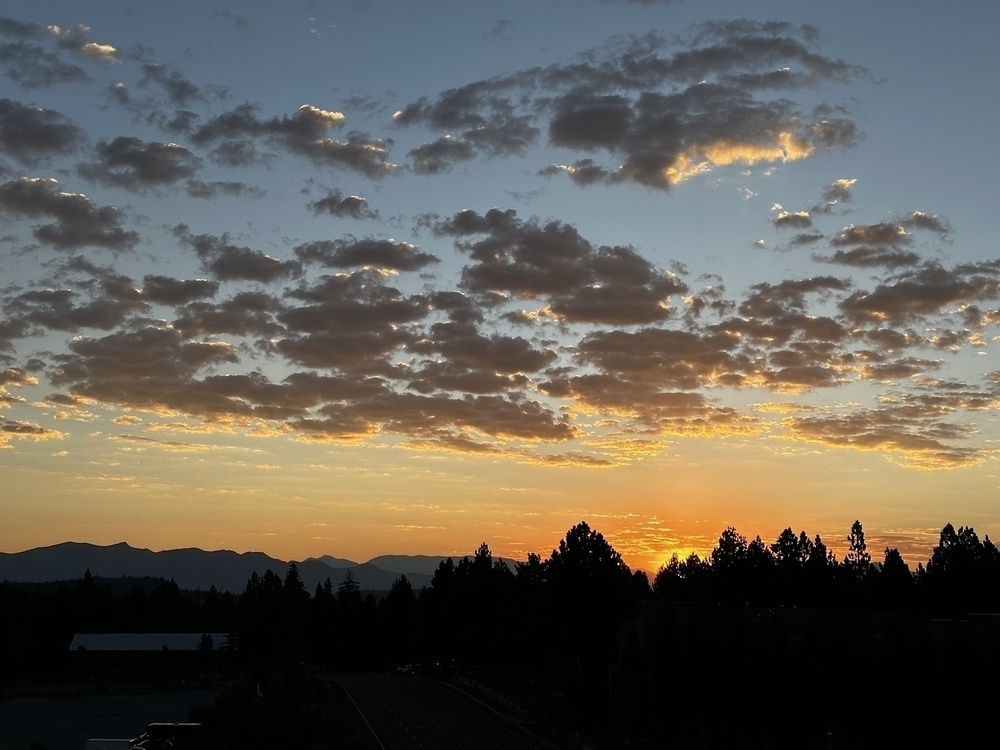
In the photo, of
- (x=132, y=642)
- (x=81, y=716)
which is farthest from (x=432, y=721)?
(x=132, y=642)

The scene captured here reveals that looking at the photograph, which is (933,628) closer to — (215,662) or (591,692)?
(591,692)

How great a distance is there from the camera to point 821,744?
153 ft

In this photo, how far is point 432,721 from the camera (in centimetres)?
7344

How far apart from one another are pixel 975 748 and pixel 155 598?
503 ft

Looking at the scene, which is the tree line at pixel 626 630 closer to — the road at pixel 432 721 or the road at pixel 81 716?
the road at pixel 432 721

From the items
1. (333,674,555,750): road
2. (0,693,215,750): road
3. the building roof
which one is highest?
the building roof

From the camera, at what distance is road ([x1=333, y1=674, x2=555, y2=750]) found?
60969 mm

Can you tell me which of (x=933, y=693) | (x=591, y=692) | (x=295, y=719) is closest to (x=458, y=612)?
(x=591, y=692)

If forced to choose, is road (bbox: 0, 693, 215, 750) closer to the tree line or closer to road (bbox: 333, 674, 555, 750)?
the tree line

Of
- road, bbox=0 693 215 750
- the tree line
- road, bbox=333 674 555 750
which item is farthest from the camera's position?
road, bbox=0 693 215 750

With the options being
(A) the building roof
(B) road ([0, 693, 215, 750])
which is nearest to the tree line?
(A) the building roof

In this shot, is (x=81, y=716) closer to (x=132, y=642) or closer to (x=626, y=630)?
(x=626, y=630)

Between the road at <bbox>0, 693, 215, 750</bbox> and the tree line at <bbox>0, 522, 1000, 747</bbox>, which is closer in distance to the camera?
the tree line at <bbox>0, 522, 1000, 747</bbox>

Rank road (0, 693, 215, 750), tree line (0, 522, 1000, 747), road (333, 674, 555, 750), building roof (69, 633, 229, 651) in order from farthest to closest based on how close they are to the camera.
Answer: building roof (69, 633, 229, 651)
road (0, 693, 215, 750)
road (333, 674, 555, 750)
tree line (0, 522, 1000, 747)
